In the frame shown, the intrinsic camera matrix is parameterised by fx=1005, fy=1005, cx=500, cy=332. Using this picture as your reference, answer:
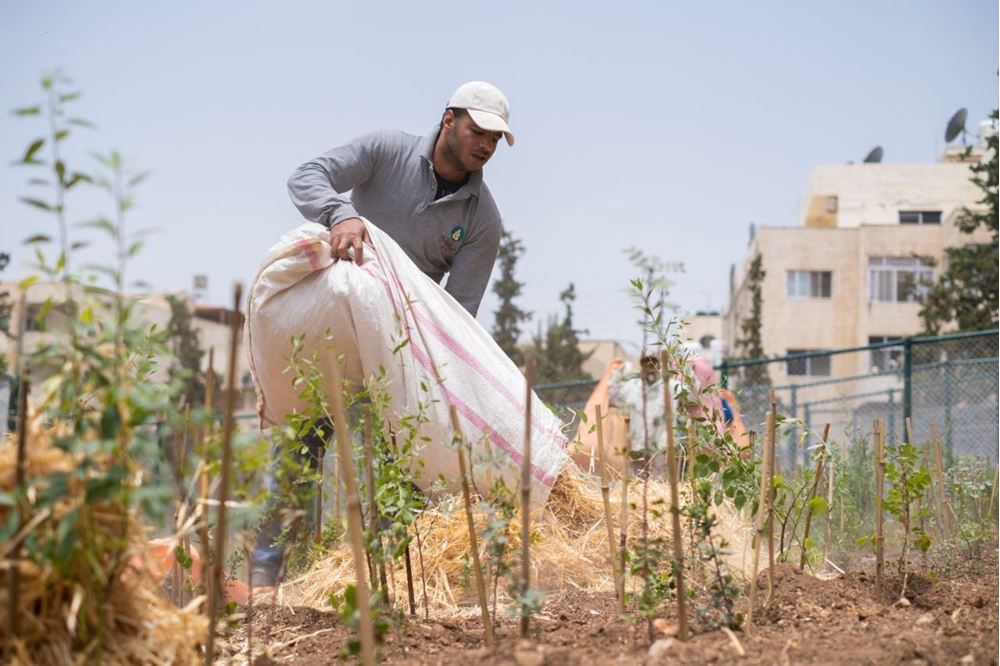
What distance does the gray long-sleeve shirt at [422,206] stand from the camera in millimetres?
3879

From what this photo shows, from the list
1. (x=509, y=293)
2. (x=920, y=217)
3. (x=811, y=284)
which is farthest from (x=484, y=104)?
(x=920, y=217)

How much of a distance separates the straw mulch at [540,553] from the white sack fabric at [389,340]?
6.7 inches

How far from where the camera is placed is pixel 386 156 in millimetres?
3920

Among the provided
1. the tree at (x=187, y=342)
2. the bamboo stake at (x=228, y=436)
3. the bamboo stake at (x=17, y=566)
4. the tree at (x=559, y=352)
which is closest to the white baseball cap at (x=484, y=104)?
the bamboo stake at (x=228, y=436)

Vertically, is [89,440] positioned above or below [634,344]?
below

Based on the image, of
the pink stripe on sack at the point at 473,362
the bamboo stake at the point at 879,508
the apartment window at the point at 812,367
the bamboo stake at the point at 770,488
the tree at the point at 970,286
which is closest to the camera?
the bamboo stake at the point at 770,488

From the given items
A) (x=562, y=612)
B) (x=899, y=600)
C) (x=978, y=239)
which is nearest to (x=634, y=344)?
(x=562, y=612)

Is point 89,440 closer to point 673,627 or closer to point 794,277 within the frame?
point 673,627

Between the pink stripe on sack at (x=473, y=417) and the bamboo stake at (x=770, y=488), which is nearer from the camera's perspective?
the bamboo stake at (x=770, y=488)

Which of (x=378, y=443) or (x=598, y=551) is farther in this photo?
(x=598, y=551)

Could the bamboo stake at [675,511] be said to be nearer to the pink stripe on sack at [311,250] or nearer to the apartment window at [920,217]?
the pink stripe on sack at [311,250]

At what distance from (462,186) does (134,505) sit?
2.58 metres

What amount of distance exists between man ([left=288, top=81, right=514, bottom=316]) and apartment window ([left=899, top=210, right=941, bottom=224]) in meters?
35.9

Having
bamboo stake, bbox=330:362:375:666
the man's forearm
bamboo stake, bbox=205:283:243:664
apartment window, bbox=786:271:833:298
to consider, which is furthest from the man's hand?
apartment window, bbox=786:271:833:298
